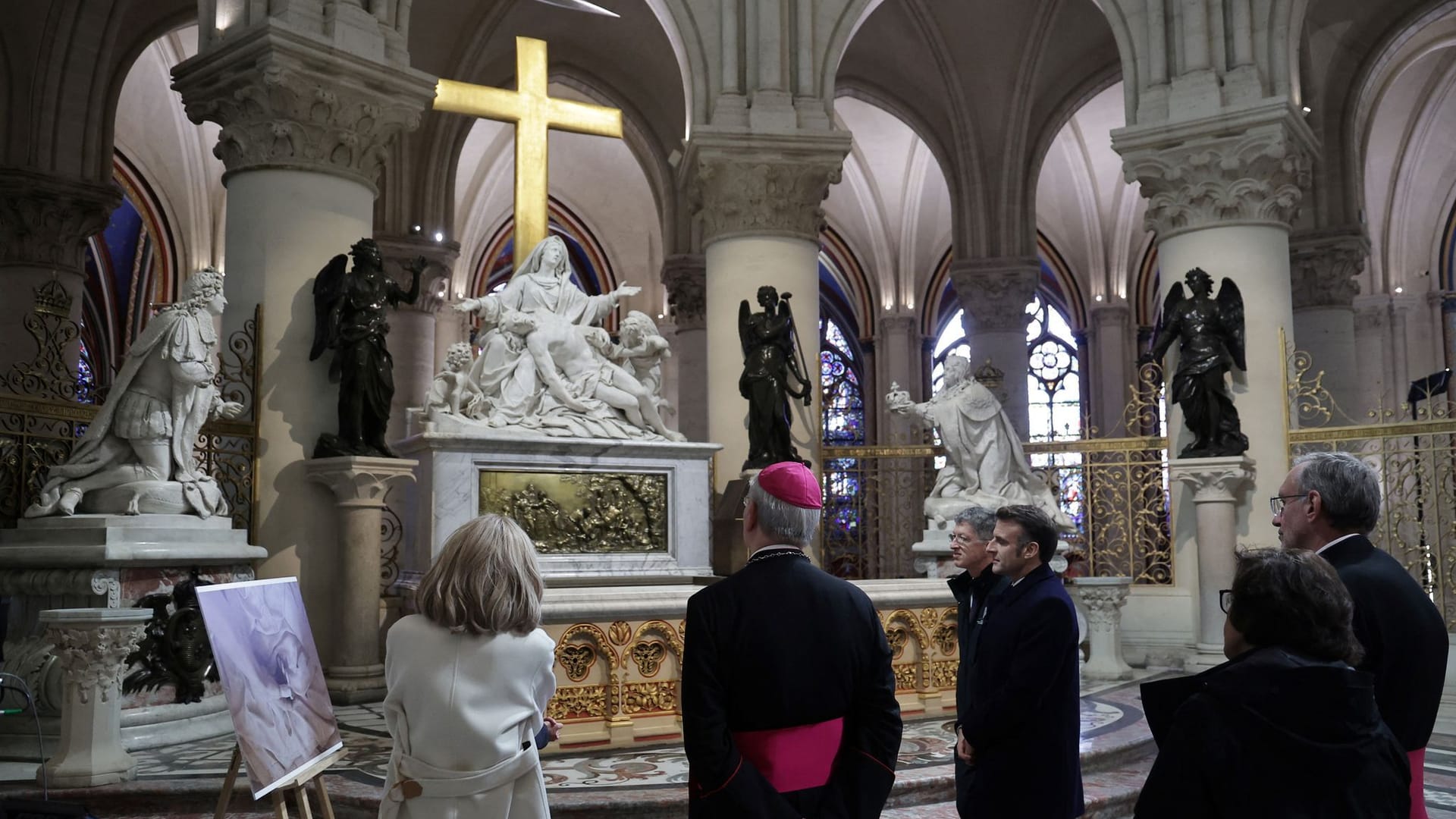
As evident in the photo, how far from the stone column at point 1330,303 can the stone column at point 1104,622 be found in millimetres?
7365

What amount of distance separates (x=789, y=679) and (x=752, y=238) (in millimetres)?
9704

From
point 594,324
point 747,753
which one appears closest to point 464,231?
point 594,324

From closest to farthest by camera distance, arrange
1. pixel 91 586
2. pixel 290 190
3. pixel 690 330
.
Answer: pixel 91 586 → pixel 290 190 → pixel 690 330

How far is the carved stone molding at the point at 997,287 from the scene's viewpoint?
17047mm

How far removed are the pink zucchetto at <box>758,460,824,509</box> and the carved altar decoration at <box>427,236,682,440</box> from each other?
6818mm

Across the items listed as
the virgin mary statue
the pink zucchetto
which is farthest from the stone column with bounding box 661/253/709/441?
the pink zucchetto

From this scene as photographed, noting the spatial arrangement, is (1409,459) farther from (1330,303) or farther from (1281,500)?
(1281,500)

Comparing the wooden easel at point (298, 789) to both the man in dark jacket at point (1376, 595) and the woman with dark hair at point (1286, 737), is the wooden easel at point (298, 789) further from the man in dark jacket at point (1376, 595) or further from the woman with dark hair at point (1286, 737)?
the man in dark jacket at point (1376, 595)

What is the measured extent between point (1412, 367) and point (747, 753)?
21154 millimetres

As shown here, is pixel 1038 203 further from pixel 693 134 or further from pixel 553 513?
pixel 553 513

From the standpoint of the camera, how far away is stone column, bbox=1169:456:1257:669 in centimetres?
1077

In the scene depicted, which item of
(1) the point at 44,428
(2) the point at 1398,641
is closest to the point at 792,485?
(2) the point at 1398,641

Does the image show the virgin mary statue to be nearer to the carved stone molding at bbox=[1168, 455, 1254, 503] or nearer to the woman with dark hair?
the carved stone molding at bbox=[1168, 455, 1254, 503]

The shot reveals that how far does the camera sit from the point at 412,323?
53.9 ft
